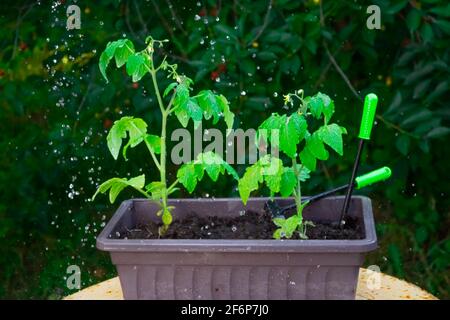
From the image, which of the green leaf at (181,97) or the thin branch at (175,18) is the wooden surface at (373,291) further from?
the thin branch at (175,18)

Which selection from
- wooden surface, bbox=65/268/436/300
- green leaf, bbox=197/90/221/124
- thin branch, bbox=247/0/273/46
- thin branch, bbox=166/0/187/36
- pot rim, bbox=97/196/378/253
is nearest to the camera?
pot rim, bbox=97/196/378/253

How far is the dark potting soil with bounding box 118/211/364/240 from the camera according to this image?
1328 mm

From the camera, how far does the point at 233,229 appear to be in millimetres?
1357

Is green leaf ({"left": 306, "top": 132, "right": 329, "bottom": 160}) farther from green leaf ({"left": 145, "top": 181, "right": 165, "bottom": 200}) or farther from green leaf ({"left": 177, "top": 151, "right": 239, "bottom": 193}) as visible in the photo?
green leaf ({"left": 145, "top": 181, "right": 165, "bottom": 200})

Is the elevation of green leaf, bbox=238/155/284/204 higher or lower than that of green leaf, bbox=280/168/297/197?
higher

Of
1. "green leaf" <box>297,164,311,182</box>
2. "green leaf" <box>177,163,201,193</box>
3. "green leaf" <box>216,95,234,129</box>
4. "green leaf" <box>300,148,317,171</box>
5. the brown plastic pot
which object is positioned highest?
"green leaf" <box>216,95,234,129</box>

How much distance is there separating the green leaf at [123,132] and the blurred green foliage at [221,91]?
0.53 metres

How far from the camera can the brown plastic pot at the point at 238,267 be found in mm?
1218

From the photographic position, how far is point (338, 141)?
4.15ft

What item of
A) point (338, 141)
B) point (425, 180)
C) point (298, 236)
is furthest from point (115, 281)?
point (425, 180)

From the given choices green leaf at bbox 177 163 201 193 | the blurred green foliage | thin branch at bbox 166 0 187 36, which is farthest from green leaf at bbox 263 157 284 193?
thin branch at bbox 166 0 187 36

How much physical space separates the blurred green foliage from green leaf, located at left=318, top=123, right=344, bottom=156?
1.97 feet

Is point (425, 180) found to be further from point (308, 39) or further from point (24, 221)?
point (24, 221)

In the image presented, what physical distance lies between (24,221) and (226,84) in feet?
2.43
